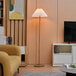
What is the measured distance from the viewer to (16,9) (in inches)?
256

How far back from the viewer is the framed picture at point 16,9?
6.49m

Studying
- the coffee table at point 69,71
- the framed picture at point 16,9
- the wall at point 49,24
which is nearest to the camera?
the coffee table at point 69,71

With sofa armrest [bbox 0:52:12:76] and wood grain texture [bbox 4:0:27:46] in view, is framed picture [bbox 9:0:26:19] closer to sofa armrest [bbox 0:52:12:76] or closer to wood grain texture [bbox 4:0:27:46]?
wood grain texture [bbox 4:0:27:46]

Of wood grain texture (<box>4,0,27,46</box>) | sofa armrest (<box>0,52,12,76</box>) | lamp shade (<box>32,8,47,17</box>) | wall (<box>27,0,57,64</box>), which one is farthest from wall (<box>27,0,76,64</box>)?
sofa armrest (<box>0,52,12,76</box>)

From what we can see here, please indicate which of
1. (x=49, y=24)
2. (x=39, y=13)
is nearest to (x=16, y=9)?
(x=39, y=13)

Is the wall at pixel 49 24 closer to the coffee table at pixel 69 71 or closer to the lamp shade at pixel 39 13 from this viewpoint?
the lamp shade at pixel 39 13

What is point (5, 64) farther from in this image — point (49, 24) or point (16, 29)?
point (49, 24)

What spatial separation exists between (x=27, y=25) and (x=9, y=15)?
61 cm

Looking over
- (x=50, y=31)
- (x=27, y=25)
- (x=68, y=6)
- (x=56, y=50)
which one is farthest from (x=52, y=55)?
(x=68, y=6)

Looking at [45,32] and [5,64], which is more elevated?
[45,32]

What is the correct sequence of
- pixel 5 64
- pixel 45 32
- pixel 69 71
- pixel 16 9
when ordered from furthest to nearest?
1. pixel 45 32
2. pixel 16 9
3. pixel 69 71
4. pixel 5 64

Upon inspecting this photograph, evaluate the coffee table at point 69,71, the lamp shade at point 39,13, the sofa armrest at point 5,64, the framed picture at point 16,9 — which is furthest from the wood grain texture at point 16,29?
the sofa armrest at point 5,64

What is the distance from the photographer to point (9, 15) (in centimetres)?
650

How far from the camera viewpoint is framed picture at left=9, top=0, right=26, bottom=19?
21.3 feet
